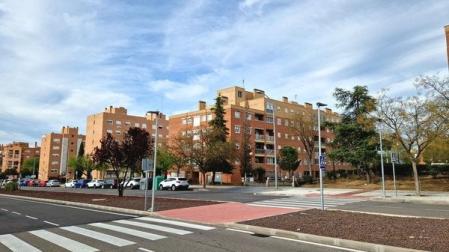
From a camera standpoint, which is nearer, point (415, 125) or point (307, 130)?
point (415, 125)

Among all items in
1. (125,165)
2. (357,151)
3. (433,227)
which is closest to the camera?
(433,227)

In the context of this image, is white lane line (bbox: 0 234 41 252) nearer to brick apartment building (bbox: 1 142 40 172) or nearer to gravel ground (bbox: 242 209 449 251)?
gravel ground (bbox: 242 209 449 251)

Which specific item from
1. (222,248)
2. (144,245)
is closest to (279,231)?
(222,248)

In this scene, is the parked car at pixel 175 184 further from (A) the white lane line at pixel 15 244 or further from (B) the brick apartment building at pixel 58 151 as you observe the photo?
(B) the brick apartment building at pixel 58 151

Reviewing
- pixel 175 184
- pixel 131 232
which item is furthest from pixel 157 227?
pixel 175 184

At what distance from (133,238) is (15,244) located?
3.01 metres

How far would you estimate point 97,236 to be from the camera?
11641 mm

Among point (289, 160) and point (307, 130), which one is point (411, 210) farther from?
point (307, 130)

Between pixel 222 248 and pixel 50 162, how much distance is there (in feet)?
467

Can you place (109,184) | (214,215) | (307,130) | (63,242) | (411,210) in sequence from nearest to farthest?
1. (63,242)
2. (214,215)
3. (411,210)
4. (109,184)
5. (307,130)

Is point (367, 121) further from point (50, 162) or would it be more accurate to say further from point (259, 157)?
point (50, 162)

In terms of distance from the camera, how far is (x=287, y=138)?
88438mm

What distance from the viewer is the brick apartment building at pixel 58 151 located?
138 m

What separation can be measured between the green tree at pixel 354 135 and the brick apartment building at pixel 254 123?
2493 cm
